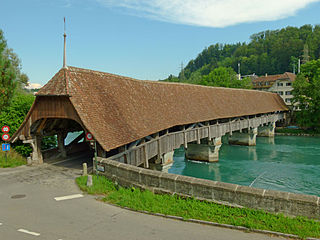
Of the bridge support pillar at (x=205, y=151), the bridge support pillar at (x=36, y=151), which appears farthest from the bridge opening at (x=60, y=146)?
the bridge support pillar at (x=205, y=151)

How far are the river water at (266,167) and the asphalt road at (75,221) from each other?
13107mm

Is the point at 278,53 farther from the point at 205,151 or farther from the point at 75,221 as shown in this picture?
the point at 75,221

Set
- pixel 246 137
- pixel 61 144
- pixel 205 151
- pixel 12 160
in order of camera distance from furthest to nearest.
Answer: pixel 246 137
pixel 205 151
pixel 61 144
pixel 12 160

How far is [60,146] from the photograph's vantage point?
1518cm

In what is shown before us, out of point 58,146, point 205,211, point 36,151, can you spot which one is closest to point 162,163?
point 58,146

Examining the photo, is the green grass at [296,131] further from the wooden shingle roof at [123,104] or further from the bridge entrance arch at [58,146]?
the bridge entrance arch at [58,146]

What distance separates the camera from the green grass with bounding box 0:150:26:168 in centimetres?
1322

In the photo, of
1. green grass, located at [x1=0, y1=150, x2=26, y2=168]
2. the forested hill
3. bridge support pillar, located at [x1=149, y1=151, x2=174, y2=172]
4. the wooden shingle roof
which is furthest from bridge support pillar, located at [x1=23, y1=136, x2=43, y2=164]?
the forested hill

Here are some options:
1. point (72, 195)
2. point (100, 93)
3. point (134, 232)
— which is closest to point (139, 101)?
point (100, 93)

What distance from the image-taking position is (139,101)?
50.7ft

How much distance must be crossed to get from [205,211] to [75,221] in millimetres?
3380

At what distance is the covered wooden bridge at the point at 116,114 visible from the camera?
36.3 ft

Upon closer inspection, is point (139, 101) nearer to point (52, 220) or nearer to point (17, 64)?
point (52, 220)

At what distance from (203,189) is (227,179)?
1329 cm
